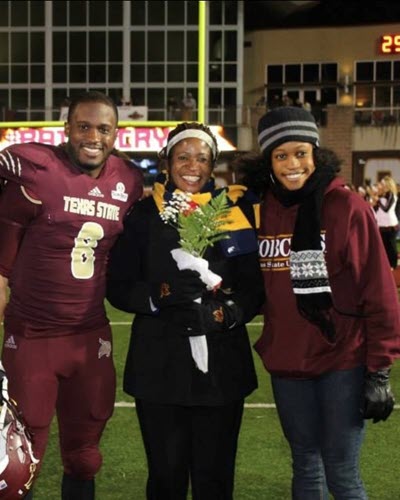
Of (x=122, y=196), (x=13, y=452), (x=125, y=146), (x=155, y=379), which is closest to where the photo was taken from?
(x=13, y=452)

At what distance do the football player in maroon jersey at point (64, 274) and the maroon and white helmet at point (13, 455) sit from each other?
364 millimetres

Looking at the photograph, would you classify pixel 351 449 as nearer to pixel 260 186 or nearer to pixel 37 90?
pixel 260 186

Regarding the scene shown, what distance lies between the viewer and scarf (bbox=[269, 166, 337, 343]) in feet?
10.4

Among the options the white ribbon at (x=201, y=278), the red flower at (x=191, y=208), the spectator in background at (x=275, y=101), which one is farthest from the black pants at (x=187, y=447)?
the spectator in background at (x=275, y=101)

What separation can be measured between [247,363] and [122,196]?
87cm

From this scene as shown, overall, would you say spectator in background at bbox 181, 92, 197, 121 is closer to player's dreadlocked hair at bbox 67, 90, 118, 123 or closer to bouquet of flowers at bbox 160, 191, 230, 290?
Result: player's dreadlocked hair at bbox 67, 90, 118, 123

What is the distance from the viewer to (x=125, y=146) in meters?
21.2

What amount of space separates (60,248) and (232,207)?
724 mm

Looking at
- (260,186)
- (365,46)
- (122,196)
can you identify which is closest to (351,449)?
(260,186)

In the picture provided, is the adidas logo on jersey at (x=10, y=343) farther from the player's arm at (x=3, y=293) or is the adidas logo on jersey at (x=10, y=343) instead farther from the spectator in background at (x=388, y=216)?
the spectator in background at (x=388, y=216)

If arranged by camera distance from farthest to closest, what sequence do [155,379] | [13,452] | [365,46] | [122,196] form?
[365,46]
[122,196]
[155,379]
[13,452]

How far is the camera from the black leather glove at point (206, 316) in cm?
327

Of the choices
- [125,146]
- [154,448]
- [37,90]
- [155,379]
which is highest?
[37,90]

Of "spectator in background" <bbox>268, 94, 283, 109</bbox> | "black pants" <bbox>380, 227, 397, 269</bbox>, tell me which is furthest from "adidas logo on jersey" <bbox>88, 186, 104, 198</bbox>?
"spectator in background" <bbox>268, 94, 283, 109</bbox>
